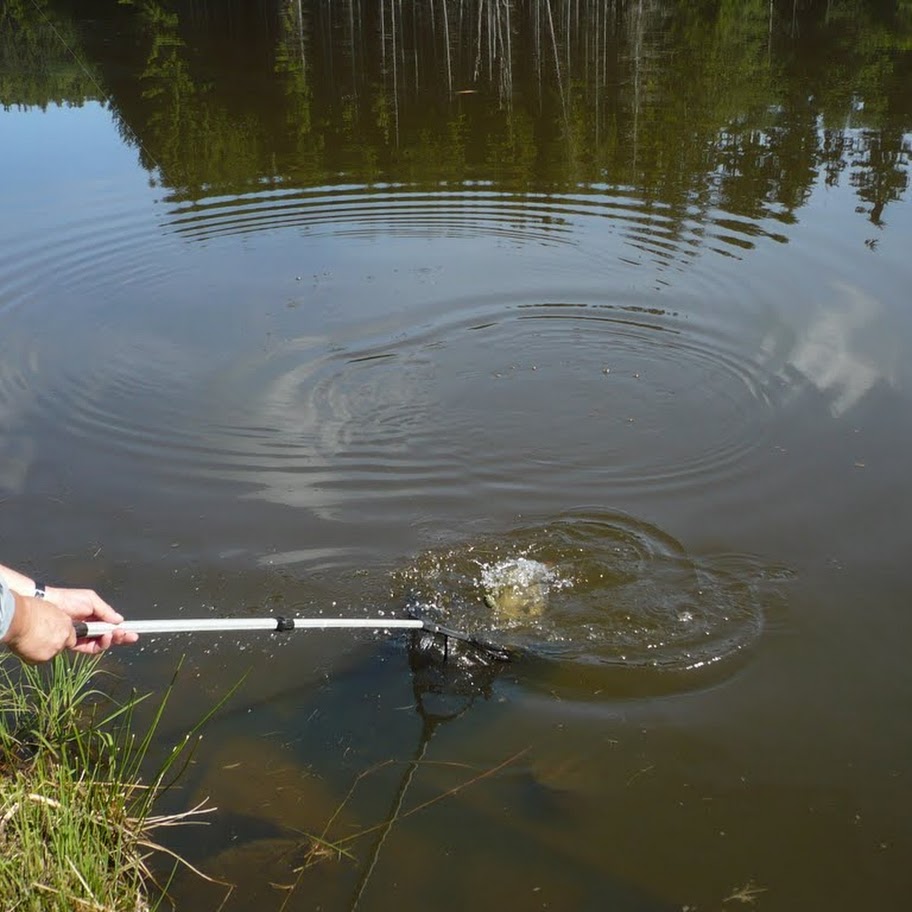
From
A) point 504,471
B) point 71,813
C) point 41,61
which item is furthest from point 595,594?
point 41,61

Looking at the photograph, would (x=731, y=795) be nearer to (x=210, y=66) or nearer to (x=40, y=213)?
(x=40, y=213)

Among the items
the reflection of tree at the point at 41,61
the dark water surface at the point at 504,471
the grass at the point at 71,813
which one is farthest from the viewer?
the reflection of tree at the point at 41,61

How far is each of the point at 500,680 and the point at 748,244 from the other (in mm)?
5900

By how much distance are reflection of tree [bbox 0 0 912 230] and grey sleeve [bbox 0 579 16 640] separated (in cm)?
844

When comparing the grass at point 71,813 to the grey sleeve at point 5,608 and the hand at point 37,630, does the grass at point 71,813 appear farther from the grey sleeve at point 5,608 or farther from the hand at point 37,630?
the grey sleeve at point 5,608

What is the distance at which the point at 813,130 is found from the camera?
12156mm

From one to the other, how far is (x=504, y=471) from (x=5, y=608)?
3.63 metres

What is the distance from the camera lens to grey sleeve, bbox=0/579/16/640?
2678mm

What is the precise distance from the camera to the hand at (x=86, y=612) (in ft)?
10.5

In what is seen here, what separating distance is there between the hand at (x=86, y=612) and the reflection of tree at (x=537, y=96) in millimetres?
8006

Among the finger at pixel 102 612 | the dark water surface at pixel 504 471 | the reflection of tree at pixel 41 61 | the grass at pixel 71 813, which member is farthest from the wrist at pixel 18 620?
the reflection of tree at pixel 41 61

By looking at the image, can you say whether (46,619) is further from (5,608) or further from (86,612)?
(86,612)

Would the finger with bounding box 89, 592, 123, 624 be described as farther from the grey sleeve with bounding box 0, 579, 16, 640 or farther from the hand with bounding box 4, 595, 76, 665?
the grey sleeve with bounding box 0, 579, 16, 640

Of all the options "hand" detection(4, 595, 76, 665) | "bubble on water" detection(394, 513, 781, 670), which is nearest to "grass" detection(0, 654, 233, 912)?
"hand" detection(4, 595, 76, 665)
